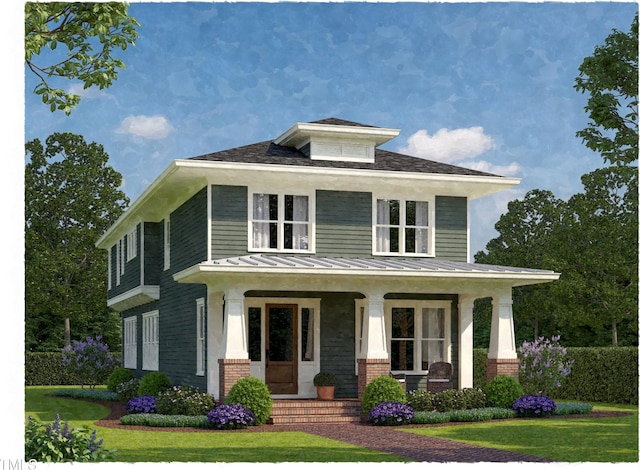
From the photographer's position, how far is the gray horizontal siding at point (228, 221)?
21453 mm

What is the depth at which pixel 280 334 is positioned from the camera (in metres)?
22.3

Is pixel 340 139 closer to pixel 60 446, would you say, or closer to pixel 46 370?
pixel 60 446

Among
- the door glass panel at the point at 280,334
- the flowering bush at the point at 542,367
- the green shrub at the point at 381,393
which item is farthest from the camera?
the flowering bush at the point at 542,367

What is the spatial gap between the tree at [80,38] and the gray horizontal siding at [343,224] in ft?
29.2

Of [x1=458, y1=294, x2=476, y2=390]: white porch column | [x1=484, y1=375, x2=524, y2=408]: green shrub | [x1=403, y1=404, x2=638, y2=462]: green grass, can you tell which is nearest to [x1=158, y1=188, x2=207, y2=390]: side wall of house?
[x1=458, y1=294, x2=476, y2=390]: white porch column

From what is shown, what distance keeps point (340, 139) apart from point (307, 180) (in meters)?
2.08

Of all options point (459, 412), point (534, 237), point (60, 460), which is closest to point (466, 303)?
point (459, 412)

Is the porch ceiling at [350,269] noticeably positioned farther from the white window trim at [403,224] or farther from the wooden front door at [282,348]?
the wooden front door at [282,348]

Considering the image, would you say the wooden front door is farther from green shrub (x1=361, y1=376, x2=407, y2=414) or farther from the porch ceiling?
green shrub (x1=361, y1=376, x2=407, y2=414)

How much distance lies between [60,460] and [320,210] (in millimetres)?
11434

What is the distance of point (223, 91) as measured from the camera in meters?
47.9

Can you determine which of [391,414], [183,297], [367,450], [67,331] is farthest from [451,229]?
[67,331]

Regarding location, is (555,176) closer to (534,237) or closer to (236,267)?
(534,237)

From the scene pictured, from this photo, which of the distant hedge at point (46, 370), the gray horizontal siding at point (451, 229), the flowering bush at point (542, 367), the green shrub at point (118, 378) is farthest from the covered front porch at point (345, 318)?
the distant hedge at point (46, 370)
